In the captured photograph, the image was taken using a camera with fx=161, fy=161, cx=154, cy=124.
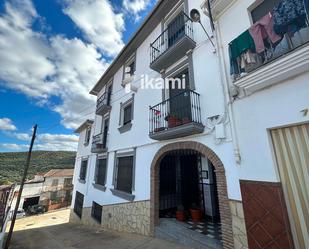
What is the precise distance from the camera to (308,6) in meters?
2.95

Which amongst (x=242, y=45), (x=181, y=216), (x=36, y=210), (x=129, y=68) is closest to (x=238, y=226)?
(x=181, y=216)

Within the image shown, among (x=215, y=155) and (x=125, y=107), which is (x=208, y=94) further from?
(x=125, y=107)

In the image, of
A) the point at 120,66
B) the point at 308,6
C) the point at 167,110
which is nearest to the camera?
the point at 308,6

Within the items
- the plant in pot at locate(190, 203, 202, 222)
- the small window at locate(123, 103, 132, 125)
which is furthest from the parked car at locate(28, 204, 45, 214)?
the plant in pot at locate(190, 203, 202, 222)

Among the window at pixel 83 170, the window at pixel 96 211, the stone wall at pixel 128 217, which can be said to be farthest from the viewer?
the window at pixel 83 170

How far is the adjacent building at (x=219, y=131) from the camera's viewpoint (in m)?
3.18

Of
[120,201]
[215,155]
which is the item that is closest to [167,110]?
[215,155]

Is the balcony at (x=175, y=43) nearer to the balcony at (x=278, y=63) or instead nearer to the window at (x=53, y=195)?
the balcony at (x=278, y=63)

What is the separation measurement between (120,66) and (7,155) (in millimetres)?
57456

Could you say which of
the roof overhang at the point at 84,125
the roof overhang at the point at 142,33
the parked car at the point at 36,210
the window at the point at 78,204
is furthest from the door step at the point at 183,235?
the parked car at the point at 36,210

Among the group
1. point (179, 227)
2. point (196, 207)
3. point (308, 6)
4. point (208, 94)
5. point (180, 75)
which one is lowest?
point (179, 227)

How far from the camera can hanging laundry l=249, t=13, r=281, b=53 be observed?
3.42 metres

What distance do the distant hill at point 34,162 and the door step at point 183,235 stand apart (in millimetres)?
41557

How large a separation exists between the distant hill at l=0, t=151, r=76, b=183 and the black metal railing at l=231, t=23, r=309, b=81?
45318 millimetres
